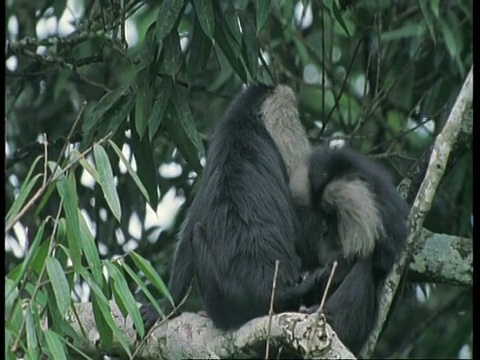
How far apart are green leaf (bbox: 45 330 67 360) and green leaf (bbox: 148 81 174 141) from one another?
161 centimetres

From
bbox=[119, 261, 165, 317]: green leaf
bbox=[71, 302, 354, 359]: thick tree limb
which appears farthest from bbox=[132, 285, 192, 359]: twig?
bbox=[119, 261, 165, 317]: green leaf

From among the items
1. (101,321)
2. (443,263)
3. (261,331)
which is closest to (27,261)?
(101,321)

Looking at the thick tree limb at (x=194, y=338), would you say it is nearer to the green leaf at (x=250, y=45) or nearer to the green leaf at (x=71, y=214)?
the green leaf at (x=71, y=214)

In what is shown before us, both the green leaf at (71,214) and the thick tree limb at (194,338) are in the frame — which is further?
the thick tree limb at (194,338)

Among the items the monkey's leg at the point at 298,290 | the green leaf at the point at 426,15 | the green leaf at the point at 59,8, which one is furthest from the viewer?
the green leaf at the point at 59,8

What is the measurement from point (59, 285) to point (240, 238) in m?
1.29

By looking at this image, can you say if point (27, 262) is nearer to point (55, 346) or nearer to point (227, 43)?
point (55, 346)

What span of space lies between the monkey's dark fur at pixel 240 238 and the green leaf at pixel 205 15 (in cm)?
40

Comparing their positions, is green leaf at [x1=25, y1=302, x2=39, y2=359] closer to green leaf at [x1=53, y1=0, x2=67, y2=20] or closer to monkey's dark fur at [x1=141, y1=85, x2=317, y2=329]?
monkey's dark fur at [x1=141, y1=85, x2=317, y2=329]

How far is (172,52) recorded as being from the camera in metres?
4.77

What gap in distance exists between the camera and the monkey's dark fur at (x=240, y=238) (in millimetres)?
4336

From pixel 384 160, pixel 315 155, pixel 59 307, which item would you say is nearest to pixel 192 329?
pixel 315 155

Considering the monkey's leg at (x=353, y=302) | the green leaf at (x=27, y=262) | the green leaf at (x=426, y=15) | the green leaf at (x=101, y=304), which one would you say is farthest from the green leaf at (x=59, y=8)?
the green leaf at (x=27, y=262)

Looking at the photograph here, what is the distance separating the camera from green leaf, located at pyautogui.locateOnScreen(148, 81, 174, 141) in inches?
188
